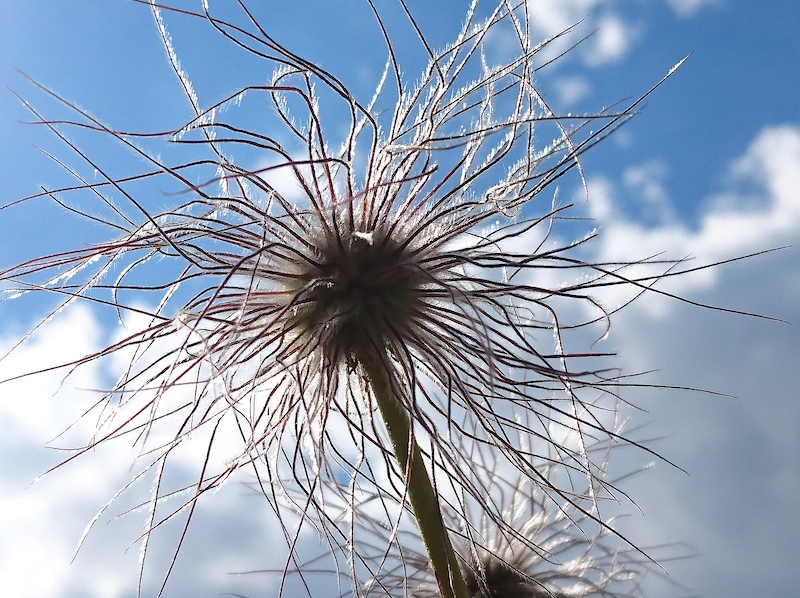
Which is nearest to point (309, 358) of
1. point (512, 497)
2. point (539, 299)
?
point (539, 299)

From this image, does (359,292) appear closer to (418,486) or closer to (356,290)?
(356,290)

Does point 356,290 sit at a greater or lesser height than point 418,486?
greater

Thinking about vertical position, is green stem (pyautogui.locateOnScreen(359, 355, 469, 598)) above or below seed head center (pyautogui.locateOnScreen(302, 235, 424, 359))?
below

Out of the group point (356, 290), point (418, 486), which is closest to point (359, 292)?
point (356, 290)

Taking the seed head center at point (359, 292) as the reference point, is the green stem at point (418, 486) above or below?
below

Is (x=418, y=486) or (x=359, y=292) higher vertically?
(x=359, y=292)

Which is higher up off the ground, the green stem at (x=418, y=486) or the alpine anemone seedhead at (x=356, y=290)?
the alpine anemone seedhead at (x=356, y=290)

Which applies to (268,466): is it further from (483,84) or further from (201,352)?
(483,84)

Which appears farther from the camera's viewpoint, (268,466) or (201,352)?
A: (268,466)
